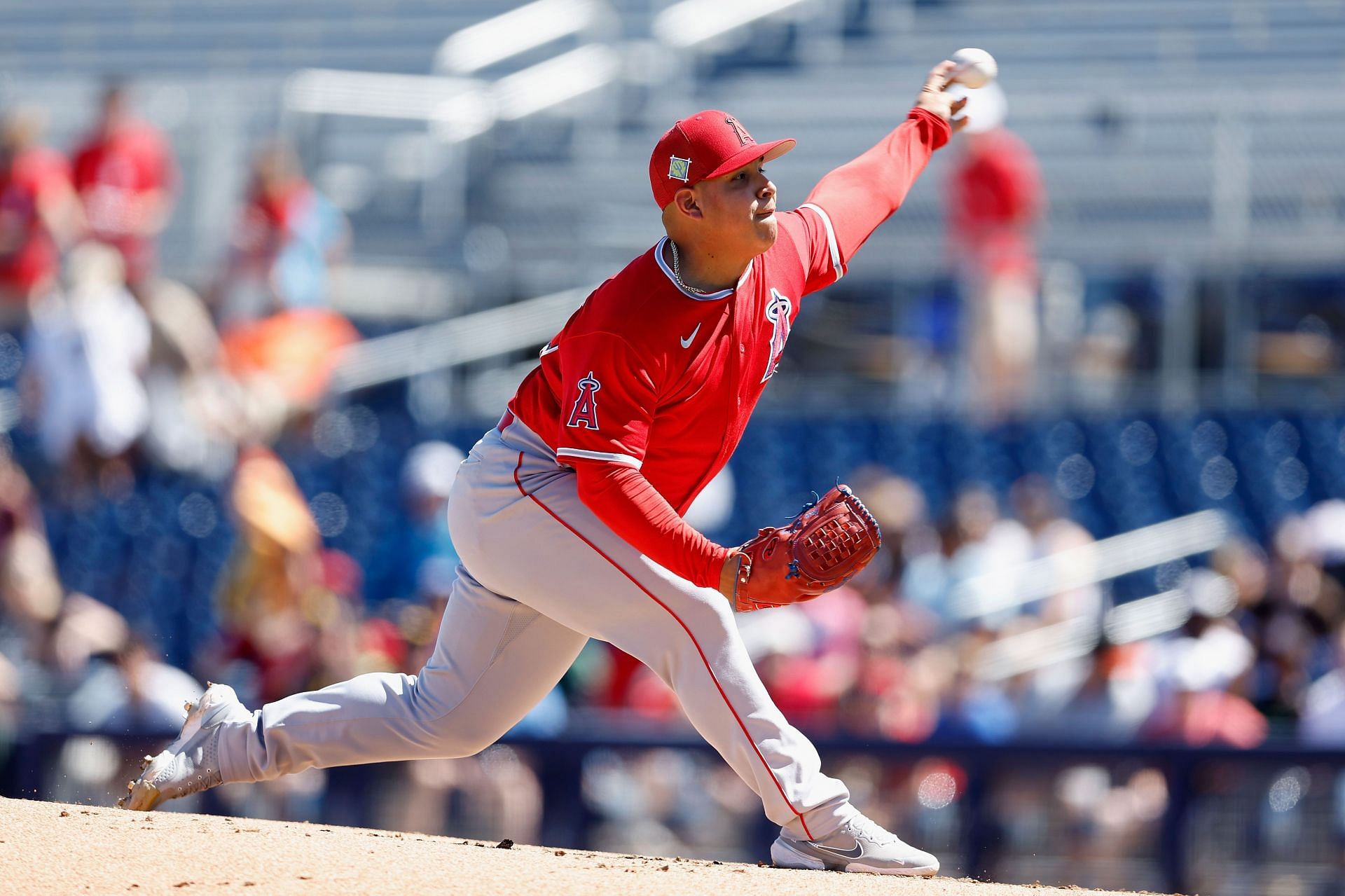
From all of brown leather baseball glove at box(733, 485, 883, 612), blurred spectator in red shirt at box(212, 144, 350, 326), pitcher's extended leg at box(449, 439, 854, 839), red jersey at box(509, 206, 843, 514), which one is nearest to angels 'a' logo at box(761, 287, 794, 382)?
red jersey at box(509, 206, 843, 514)

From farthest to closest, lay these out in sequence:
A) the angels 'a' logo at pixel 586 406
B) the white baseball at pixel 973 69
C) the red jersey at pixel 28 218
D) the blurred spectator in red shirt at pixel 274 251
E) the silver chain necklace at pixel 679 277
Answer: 1. the red jersey at pixel 28 218
2. the blurred spectator in red shirt at pixel 274 251
3. the white baseball at pixel 973 69
4. the silver chain necklace at pixel 679 277
5. the angels 'a' logo at pixel 586 406

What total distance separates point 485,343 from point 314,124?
1875 mm

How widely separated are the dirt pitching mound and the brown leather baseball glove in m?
0.59

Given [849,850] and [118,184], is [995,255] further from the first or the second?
[849,850]

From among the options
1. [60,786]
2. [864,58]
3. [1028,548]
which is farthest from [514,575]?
[864,58]

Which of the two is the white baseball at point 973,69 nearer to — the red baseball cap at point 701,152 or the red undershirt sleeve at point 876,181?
Answer: the red undershirt sleeve at point 876,181

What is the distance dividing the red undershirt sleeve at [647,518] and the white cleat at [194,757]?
1.13m

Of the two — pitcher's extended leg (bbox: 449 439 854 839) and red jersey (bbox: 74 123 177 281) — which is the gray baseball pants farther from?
red jersey (bbox: 74 123 177 281)

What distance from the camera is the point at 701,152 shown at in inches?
140

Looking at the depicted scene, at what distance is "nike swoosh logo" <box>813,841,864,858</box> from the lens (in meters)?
3.73

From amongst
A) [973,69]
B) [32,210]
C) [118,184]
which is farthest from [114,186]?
[973,69]

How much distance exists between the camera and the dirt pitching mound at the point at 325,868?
3453 millimetres

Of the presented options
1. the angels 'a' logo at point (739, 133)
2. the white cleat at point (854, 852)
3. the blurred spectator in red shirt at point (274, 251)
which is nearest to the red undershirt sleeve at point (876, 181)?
the angels 'a' logo at point (739, 133)

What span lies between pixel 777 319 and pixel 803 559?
1.97ft
